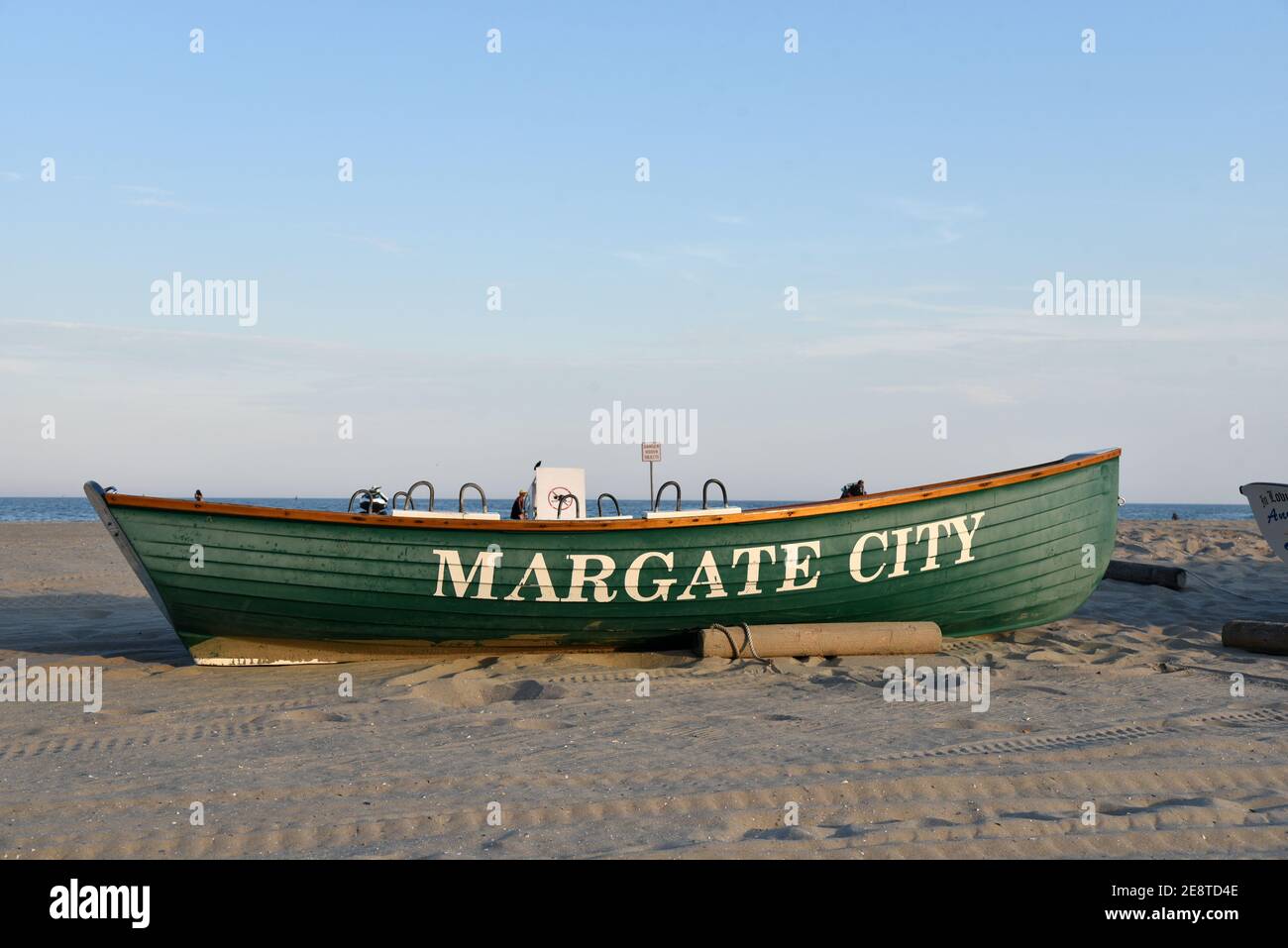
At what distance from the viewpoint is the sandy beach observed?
15.1ft

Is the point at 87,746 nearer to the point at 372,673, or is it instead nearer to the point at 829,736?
the point at 372,673

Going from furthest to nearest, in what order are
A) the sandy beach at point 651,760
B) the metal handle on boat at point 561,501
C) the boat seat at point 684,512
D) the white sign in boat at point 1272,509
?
1. the white sign in boat at point 1272,509
2. the metal handle on boat at point 561,501
3. the boat seat at point 684,512
4. the sandy beach at point 651,760

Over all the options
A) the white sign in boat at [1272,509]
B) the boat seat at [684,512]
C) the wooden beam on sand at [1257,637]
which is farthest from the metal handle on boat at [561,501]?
the white sign in boat at [1272,509]

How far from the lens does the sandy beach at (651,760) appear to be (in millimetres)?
4613

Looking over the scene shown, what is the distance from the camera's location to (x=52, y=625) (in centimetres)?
1162

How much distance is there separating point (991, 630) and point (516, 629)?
15.4 feet

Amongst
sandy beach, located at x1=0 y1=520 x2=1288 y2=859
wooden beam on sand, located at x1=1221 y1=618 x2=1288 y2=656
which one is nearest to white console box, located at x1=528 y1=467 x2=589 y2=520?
sandy beach, located at x1=0 y1=520 x2=1288 y2=859

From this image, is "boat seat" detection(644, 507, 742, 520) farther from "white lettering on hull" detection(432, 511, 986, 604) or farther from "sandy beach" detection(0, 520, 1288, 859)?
"sandy beach" detection(0, 520, 1288, 859)

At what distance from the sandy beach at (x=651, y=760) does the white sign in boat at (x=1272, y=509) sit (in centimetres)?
296

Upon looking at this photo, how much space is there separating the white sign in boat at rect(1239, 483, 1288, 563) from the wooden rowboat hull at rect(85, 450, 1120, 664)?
10.0 ft

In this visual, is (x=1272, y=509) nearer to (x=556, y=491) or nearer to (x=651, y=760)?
(x=556, y=491)

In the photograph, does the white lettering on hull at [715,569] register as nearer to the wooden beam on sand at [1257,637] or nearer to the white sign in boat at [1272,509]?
the wooden beam on sand at [1257,637]
